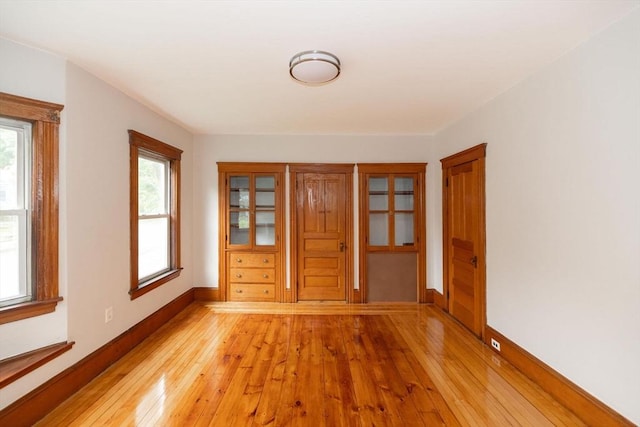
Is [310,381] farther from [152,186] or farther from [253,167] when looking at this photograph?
[253,167]

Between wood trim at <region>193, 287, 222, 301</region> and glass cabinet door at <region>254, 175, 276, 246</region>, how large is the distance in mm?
990

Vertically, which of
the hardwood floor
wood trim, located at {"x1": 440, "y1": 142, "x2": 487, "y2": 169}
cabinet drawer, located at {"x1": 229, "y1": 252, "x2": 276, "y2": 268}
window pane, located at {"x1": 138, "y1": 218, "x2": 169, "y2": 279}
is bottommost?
the hardwood floor

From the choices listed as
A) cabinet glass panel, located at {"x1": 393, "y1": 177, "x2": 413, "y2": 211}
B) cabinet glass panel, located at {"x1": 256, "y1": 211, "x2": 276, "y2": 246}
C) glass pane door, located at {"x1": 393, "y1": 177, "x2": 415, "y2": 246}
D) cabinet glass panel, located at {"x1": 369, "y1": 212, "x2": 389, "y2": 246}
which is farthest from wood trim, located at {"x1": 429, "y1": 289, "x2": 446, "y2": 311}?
cabinet glass panel, located at {"x1": 256, "y1": 211, "x2": 276, "y2": 246}

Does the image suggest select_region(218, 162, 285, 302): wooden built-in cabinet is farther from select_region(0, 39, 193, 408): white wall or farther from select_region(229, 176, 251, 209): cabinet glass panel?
select_region(0, 39, 193, 408): white wall

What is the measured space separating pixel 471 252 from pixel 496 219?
1.98 feet

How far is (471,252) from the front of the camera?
338cm

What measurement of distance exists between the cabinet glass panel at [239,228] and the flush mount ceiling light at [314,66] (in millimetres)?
2662

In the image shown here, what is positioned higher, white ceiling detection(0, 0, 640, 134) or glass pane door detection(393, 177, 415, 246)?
white ceiling detection(0, 0, 640, 134)

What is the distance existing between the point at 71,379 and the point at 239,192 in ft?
9.41

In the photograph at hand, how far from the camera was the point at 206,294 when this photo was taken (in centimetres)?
441

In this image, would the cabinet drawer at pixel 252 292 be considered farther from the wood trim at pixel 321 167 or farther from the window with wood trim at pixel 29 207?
the window with wood trim at pixel 29 207

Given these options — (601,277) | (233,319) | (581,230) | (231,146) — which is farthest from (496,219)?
(231,146)

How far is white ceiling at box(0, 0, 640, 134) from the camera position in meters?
1.65

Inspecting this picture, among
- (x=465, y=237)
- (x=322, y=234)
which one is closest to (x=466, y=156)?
(x=465, y=237)
